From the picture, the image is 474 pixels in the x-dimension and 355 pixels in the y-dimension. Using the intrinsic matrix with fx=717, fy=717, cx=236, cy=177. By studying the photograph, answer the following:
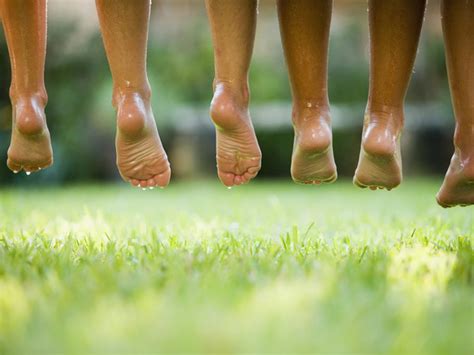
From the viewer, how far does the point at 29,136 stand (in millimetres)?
2137

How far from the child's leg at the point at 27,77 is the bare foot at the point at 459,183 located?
1.19 m

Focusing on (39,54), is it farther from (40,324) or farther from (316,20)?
(40,324)

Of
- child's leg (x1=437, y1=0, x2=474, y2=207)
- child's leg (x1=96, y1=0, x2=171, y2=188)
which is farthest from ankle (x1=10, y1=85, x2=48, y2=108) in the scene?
child's leg (x1=437, y1=0, x2=474, y2=207)

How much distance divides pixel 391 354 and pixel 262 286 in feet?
1.26

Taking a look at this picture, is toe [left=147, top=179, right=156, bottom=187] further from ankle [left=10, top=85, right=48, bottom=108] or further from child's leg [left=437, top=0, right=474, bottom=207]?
child's leg [left=437, top=0, right=474, bottom=207]

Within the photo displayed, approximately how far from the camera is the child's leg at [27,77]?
7.04 feet

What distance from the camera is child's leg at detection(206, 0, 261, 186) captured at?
2.00 meters

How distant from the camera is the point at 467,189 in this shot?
2.06m

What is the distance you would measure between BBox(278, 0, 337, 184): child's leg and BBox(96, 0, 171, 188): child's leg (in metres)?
0.41

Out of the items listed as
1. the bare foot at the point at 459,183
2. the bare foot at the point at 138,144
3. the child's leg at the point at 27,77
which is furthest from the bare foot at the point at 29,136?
the bare foot at the point at 459,183

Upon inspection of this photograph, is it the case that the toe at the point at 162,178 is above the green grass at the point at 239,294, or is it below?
above

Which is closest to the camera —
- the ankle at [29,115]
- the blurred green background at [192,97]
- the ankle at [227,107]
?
the ankle at [227,107]

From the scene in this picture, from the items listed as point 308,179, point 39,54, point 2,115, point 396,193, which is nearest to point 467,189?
point 308,179

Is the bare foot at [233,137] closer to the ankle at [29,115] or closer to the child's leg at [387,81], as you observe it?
the child's leg at [387,81]
